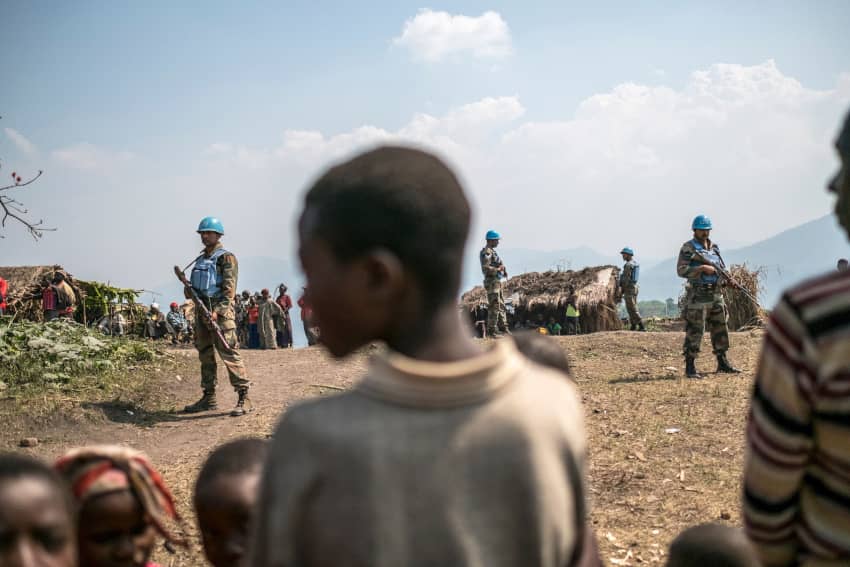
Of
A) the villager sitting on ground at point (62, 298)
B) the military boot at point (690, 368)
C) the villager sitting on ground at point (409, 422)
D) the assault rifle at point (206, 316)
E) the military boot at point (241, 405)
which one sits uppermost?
the villager sitting on ground at point (62, 298)

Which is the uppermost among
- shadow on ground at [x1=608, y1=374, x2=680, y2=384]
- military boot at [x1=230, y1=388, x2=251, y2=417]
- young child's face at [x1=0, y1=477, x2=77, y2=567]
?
young child's face at [x1=0, y1=477, x2=77, y2=567]

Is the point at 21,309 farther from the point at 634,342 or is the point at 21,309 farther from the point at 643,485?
the point at 643,485

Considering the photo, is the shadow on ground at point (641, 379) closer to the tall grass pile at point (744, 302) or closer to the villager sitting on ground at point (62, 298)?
the tall grass pile at point (744, 302)

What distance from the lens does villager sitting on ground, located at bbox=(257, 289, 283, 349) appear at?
20.6 meters

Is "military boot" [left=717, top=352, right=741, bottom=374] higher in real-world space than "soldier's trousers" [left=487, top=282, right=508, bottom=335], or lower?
lower

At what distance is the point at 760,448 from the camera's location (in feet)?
5.19

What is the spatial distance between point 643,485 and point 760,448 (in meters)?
4.14

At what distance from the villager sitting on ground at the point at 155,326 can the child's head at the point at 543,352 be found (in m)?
20.1

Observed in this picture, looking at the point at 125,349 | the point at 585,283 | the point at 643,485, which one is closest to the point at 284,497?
the point at 643,485

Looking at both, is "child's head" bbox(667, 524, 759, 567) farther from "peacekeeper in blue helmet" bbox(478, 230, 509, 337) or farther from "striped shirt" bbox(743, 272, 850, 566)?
"peacekeeper in blue helmet" bbox(478, 230, 509, 337)

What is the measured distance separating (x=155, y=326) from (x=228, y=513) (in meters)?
21.3

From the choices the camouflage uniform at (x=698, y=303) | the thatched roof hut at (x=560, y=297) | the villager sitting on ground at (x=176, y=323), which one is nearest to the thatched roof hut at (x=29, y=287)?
the villager sitting on ground at (x=176, y=323)

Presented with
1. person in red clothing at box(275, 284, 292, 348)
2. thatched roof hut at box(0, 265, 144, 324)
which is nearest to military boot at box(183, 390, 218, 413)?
thatched roof hut at box(0, 265, 144, 324)

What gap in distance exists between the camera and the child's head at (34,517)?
5.95ft
